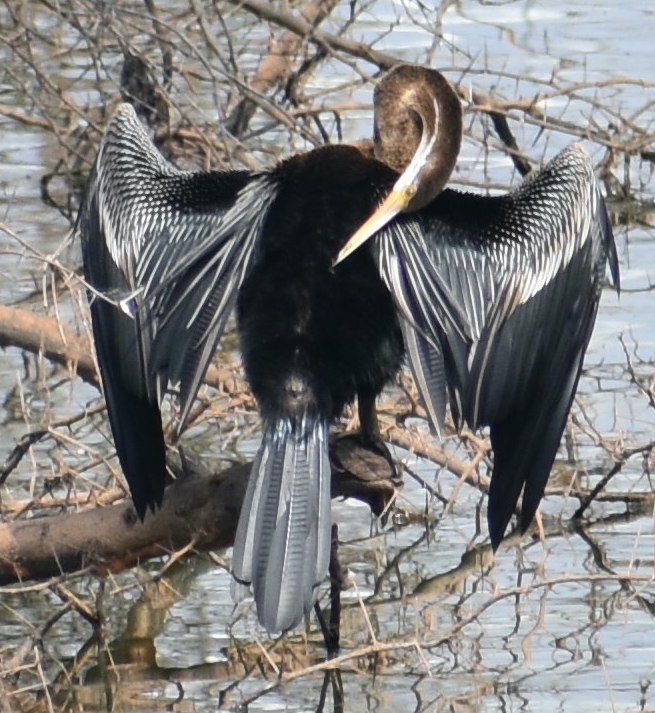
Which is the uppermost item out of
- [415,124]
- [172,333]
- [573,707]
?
[415,124]

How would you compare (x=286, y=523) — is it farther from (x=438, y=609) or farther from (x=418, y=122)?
(x=438, y=609)

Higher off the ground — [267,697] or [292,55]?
[292,55]

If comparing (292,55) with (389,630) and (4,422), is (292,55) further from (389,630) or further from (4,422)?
(389,630)

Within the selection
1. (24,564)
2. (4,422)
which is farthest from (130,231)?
(4,422)

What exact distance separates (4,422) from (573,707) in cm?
245

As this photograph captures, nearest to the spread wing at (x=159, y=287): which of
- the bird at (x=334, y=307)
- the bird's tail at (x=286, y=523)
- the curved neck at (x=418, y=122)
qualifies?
the bird at (x=334, y=307)

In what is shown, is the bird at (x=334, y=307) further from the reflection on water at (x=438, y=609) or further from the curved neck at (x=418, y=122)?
the reflection on water at (x=438, y=609)

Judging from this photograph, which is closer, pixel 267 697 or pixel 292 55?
pixel 267 697

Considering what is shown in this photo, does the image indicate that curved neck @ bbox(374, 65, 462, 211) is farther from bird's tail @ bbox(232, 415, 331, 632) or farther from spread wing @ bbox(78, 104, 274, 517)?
bird's tail @ bbox(232, 415, 331, 632)

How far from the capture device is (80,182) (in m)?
8.78

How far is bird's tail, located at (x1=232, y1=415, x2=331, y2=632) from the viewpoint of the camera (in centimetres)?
413

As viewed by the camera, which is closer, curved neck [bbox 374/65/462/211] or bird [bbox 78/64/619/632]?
bird [bbox 78/64/619/632]

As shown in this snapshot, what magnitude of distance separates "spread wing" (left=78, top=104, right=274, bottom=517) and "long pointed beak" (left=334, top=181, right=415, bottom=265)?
8.7 inches

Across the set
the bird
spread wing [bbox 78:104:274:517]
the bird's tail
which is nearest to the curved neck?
the bird
